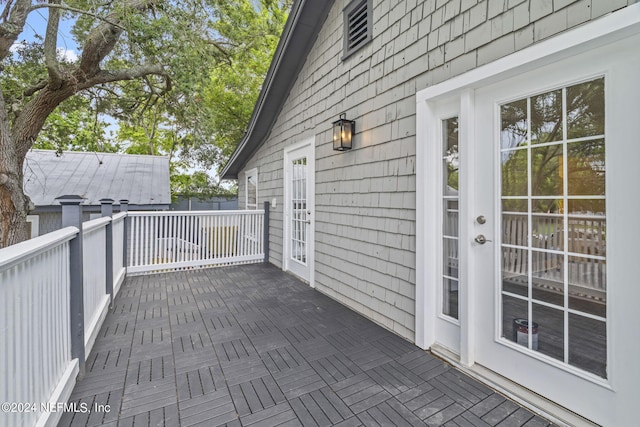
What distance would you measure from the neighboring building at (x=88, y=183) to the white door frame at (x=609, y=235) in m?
→ 8.52

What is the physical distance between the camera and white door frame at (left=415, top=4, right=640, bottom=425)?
1534mm

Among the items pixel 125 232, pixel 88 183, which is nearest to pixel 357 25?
pixel 125 232

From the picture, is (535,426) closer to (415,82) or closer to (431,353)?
(431,353)

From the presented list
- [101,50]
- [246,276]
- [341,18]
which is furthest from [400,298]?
[101,50]

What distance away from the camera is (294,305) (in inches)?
145

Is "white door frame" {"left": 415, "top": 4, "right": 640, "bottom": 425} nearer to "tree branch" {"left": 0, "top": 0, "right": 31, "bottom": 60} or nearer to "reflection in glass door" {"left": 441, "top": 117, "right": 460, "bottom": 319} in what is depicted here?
"reflection in glass door" {"left": 441, "top": 117, "right": 460, "bottom": 319}

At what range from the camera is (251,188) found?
26.6 ft

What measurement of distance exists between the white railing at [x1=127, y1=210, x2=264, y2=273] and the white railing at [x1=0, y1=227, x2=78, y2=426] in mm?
3286

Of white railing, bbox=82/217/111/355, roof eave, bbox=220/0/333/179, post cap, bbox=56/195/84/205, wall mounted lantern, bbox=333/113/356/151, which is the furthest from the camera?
roof eave, bbox=220/0/333/179

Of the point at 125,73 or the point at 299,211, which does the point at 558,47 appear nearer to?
the point at 299,211

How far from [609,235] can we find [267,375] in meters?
2.26

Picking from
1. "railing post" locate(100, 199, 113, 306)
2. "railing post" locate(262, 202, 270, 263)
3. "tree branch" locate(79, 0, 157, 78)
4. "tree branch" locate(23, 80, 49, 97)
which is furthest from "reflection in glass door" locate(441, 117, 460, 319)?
"tree branch" locate(23, 80, 49, 97)

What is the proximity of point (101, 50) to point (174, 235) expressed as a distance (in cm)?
362

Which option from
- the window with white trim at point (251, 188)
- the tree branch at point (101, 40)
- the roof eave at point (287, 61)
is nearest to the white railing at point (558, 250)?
the roof eave at point (287, 61)
